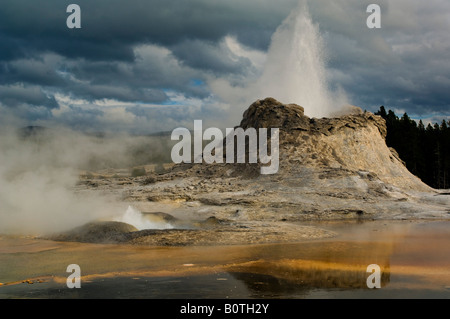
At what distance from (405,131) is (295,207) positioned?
120ft

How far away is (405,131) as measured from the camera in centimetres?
5297

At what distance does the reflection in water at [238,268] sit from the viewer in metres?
8.45

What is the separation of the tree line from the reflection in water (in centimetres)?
3625

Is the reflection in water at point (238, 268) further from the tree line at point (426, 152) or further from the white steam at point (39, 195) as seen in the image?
the tree line at point (426, 152)

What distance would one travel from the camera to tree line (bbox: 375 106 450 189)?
48156mm

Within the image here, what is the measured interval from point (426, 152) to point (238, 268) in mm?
46110
